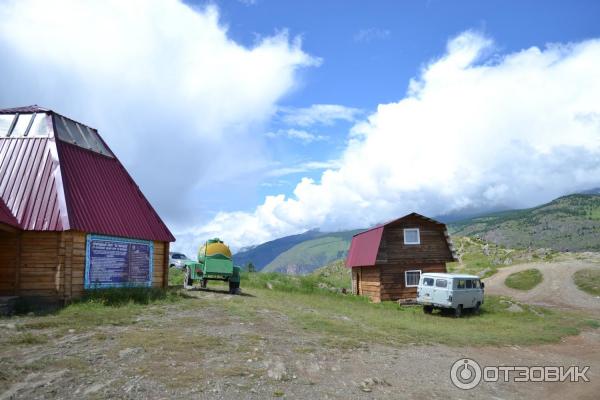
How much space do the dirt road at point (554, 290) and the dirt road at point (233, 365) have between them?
20126mm

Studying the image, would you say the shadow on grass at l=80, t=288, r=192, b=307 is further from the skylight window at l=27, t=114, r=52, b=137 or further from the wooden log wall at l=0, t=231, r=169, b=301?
the skylight window at l=27, t=114, r=52, b=137

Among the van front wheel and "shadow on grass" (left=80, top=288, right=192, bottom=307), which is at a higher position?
"shadow on grass" (left=80, top=288, right=192, bottom=307)

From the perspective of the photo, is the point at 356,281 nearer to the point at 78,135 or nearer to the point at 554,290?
the point at 554,290

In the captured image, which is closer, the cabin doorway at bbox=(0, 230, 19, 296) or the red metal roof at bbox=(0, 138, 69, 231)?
the cabin doorway at bbox=(0, 230, 19, 296)

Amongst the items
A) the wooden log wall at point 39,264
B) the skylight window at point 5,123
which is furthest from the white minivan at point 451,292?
the skylight window at point 5,123

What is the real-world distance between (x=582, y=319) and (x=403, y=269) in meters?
11.8

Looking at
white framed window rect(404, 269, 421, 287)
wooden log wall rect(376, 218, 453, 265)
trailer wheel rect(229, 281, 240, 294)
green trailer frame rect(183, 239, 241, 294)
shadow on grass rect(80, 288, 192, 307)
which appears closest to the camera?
shadow on grass rect(80, 288, 192, 307)

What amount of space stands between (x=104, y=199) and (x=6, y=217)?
454 cm

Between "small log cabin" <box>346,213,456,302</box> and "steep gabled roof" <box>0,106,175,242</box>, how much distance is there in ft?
52.5

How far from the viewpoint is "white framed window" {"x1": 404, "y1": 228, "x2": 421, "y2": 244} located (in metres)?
34.5

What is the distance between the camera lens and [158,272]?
2406 centimetres
